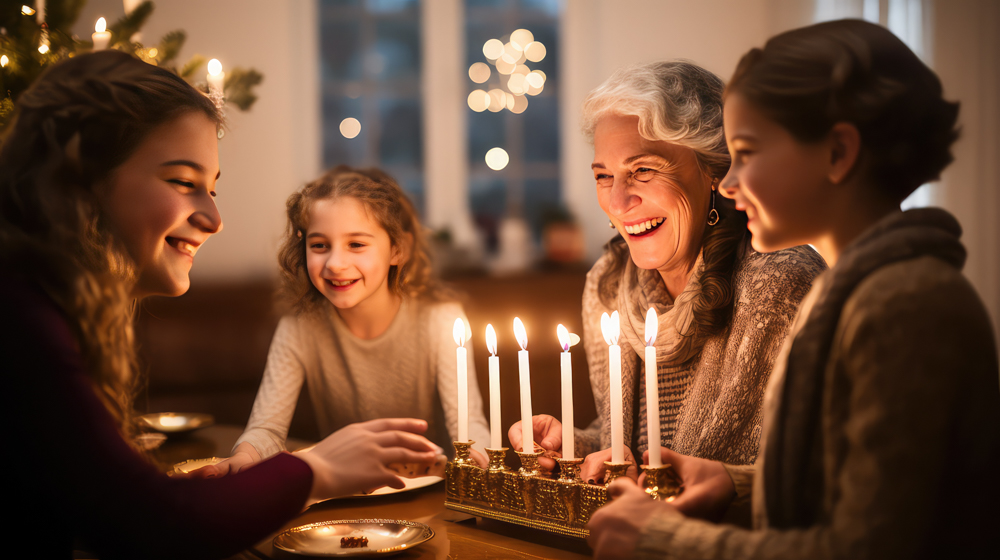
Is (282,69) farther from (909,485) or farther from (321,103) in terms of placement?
(909,485)

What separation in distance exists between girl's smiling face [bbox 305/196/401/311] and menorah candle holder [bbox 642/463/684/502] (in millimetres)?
986

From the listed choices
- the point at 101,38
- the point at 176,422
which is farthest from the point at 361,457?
the point at 176,422

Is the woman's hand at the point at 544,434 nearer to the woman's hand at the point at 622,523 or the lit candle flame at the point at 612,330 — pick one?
the lit candle flame at the point at 612,330

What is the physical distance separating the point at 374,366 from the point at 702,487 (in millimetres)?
1184

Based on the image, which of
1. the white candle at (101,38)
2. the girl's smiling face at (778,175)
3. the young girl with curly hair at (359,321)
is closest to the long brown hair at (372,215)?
the young girl with curly hair at (359,321)

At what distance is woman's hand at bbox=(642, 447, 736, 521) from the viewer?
3.87ft

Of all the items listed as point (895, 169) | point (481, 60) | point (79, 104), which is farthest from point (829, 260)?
point (481, 60)

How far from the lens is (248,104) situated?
208cm

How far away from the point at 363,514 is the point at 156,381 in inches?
87.1

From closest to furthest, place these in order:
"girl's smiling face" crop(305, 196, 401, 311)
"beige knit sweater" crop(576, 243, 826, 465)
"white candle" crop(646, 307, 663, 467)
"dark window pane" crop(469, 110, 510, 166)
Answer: "white candle" crop(646, 307, 663, 467), "beige knit sweater" crop(576, 243, 826, 465), "girl's smiling face" crop(305, 196, 401, 311), "dark window pane" crop(469, 110, 510, 166)

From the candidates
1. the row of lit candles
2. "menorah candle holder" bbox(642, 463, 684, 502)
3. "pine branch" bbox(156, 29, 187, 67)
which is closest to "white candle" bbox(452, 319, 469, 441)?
the row of lit candles

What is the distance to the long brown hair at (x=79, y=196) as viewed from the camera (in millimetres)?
1048

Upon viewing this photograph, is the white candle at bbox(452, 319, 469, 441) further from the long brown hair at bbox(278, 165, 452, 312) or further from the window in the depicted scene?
the window

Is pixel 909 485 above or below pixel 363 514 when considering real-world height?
above
